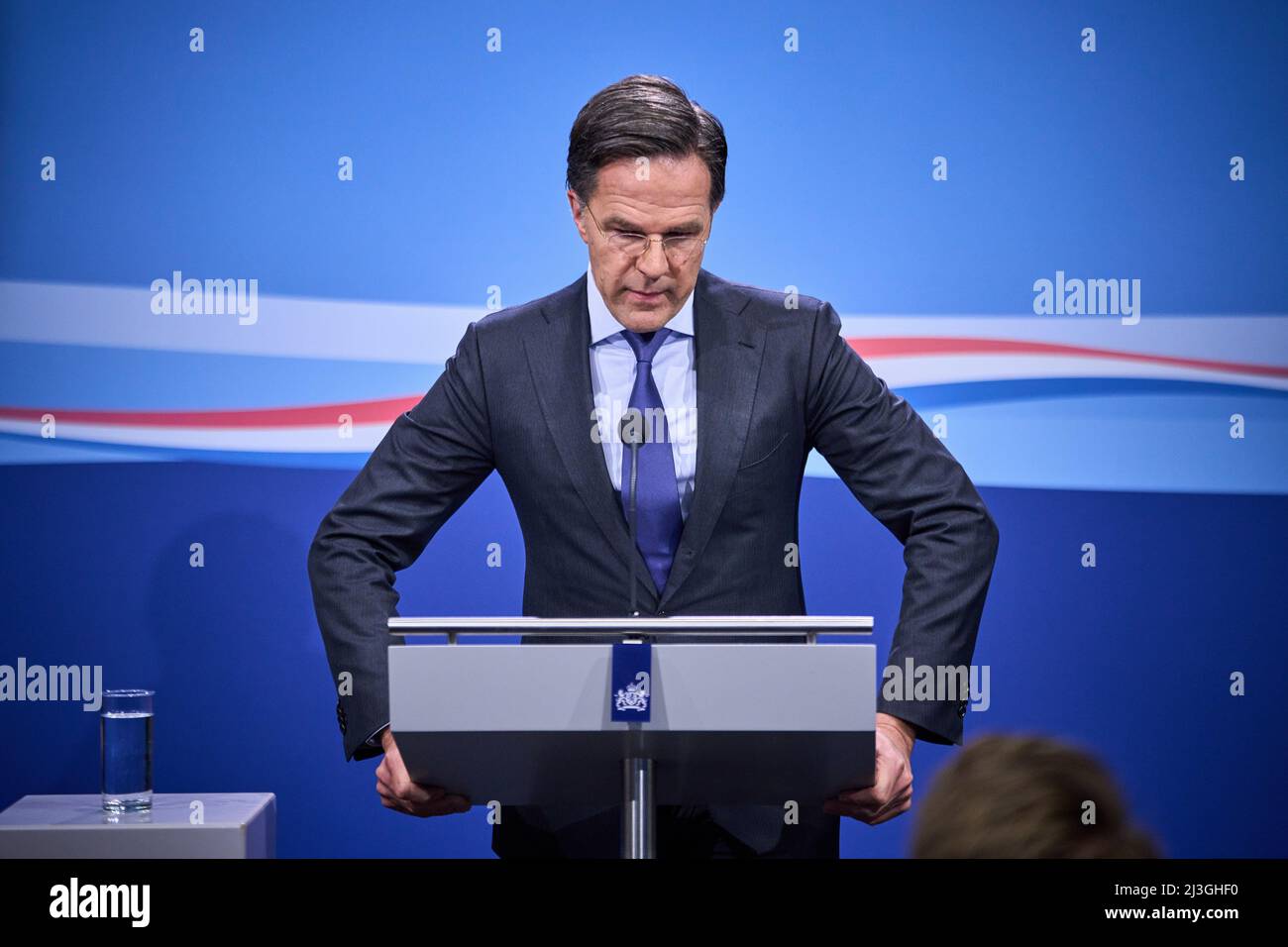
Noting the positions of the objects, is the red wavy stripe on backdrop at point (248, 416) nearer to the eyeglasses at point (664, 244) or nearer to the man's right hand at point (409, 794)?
the eyeglasses at point (664, 244)

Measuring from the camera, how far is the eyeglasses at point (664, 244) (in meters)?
2.73

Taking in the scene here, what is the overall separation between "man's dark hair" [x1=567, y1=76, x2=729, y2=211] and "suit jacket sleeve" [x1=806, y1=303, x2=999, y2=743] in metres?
0.39

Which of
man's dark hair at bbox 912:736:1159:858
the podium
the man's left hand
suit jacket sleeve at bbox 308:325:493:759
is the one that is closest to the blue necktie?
suit jacket sleeve at bbox 308:325:493:759

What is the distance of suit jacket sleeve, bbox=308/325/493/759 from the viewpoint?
2.47 metres

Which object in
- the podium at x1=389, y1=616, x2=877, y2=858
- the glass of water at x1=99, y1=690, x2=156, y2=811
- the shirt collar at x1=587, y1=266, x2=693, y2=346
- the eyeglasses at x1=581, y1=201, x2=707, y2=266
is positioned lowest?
the glass of water at x1=99, y1=690, x2=156, y2=811

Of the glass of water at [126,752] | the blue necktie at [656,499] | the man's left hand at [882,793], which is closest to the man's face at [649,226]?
the blue necktie at [656,499]

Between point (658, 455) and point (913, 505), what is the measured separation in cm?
47

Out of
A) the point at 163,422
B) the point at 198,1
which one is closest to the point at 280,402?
the point at 163,422

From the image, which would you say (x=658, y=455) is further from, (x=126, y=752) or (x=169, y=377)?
(x=169, y=377)

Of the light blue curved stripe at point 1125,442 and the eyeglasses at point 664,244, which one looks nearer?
the eyeglasses at point 664,244

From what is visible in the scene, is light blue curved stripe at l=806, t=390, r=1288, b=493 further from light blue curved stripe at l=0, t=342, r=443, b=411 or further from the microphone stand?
the microphone stand

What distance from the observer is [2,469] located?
3.88 metres
